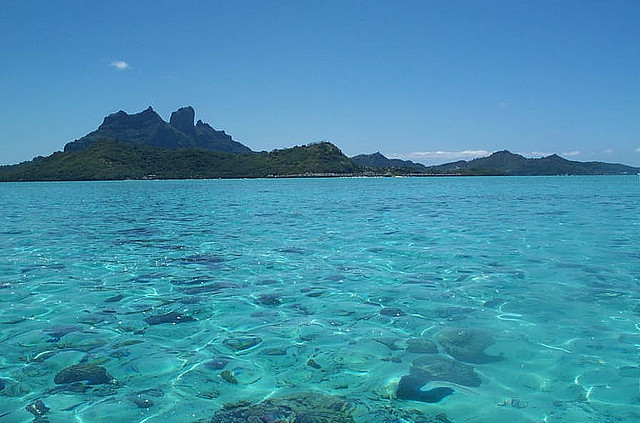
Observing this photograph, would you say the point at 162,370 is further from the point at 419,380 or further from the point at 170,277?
the point at 170,277

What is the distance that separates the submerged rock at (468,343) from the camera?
6.35 metres

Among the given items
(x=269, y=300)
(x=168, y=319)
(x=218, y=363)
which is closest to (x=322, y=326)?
(x=269, y=300)

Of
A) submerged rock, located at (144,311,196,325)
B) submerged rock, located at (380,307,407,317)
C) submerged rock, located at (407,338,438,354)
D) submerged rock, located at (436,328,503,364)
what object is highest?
submerged rock, located at (144,311,196,325)

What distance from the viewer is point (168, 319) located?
8.00 meters

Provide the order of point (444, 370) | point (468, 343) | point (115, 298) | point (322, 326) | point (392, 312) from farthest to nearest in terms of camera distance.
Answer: point (115, 298) < point (392, 312) < point (322, 326) < point (468, 343) < point (444, 370)

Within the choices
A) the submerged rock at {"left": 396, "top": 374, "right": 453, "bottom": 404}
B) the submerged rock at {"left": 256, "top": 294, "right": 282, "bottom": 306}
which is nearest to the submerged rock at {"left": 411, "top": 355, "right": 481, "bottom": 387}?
the submerged rock at {"left": 396, "top": 374, "right": 453, "bottom": 404}

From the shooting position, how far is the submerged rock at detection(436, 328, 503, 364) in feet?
20.8

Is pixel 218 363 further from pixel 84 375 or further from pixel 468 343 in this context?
pixel 468 343

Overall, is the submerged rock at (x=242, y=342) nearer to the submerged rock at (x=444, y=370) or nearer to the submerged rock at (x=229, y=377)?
the submerged rock at (x=229, y=377)

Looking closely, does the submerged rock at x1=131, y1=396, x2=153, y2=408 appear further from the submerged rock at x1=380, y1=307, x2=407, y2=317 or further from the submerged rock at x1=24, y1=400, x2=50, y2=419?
the submerged rock at x1=380, y1=307, x2=407, y2=317

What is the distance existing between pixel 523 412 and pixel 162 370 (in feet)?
14.9

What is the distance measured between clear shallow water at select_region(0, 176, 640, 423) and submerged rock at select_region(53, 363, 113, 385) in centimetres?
13

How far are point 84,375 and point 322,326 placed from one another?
367 cm

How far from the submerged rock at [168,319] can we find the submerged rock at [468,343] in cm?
448
